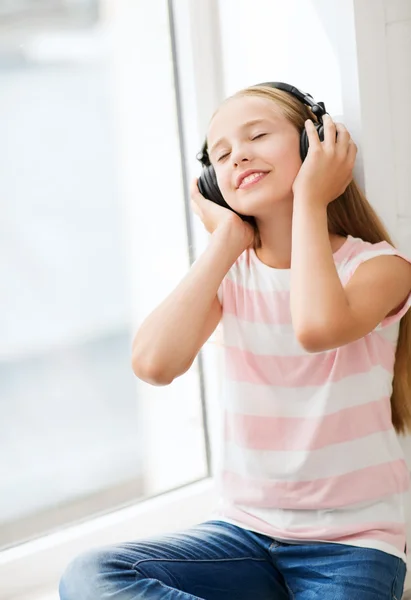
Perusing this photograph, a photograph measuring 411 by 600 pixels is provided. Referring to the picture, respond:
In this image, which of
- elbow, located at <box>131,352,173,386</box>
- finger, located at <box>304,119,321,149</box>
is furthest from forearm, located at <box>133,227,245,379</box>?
finger, located at <box>304,119,321,149</box>

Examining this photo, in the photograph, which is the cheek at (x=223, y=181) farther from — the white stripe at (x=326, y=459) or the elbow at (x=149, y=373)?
the white stripe at (x=326, y=459)

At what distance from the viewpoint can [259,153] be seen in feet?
4.51

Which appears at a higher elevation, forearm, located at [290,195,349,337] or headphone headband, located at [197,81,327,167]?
headphone headband, located at [197,81,327,167]

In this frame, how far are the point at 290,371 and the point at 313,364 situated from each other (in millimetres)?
42

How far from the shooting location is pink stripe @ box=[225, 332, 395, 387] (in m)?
1.39

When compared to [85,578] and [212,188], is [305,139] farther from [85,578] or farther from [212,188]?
[85,578]

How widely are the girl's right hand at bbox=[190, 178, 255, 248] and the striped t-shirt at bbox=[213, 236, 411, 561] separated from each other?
0.22 ft

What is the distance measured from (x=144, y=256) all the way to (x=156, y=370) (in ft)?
1.83

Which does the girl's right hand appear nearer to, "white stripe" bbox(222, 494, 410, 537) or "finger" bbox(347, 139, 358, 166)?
"finger" bbox(347, 139, 358, 166)

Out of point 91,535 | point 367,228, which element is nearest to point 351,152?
point 367,228

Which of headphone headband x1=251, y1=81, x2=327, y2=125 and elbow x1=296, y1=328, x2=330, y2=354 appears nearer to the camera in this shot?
elbow x1=296, y1=328, x2=330, y2=354

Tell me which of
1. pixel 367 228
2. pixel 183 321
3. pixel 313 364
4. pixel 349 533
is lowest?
pixel 349 533

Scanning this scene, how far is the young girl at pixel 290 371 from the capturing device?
1296mm

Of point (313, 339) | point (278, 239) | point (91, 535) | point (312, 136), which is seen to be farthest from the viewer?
point (91, 535)
